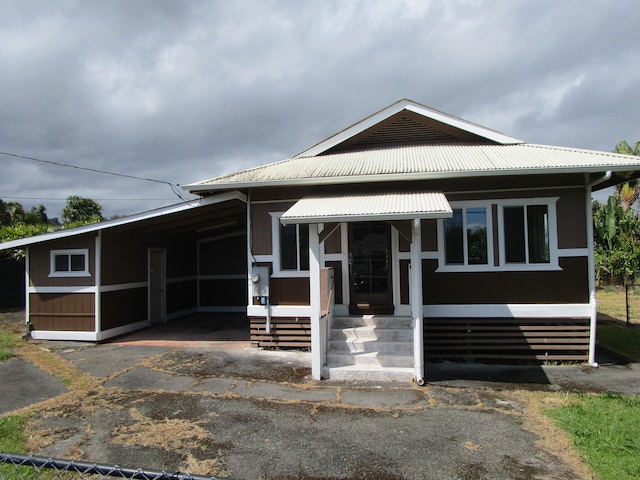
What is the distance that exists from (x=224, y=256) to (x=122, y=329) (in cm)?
454

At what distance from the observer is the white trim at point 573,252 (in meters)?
7.53

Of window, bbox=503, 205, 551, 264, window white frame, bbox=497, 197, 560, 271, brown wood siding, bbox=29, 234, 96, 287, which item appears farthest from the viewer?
brown wood siding, bbox=29, 234, 96, 287

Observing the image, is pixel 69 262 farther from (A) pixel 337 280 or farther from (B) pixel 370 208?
(B) pixel 370 208

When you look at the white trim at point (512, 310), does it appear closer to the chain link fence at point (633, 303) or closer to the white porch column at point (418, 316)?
the white porch column at point (418, 316)

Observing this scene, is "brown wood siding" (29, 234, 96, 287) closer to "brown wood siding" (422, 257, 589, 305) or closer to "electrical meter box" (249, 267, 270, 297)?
"electrical meter box" (249, 267, 270, 297)

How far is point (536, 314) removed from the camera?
7609 millimetres

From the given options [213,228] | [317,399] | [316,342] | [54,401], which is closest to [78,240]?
[213,228]

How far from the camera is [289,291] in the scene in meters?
8.53

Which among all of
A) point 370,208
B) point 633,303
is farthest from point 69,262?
point 633,303

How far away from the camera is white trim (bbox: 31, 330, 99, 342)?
31.9 ft

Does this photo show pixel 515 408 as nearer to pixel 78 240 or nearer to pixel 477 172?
pixel 477 172

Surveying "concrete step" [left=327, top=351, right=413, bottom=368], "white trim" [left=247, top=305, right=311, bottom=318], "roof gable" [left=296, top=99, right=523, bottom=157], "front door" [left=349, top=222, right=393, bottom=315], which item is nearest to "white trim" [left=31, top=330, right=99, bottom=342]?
"white trim" [left=247, top=305, right=311, bottom=318]

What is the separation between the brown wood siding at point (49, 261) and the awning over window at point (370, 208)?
552 centimetres

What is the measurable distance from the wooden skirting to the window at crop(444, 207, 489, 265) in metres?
1.13
